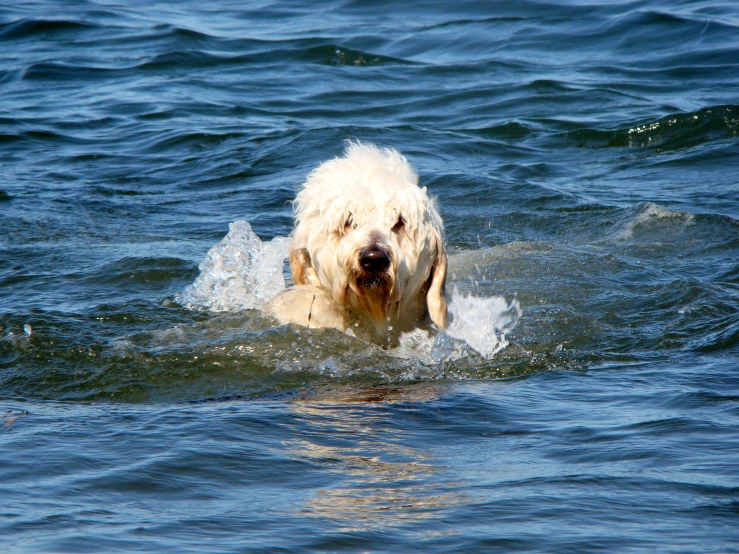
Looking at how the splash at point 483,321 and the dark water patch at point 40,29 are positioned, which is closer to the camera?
the splash at point 483,321

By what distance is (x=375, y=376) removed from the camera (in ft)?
18.7

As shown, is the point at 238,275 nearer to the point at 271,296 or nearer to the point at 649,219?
the point at 271,296

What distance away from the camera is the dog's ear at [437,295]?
19.5 ft

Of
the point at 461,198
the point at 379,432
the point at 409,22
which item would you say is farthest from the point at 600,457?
the point at 409,22

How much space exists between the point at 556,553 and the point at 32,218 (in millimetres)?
7016

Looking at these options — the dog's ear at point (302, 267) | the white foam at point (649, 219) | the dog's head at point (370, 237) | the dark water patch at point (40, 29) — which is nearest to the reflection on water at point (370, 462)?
the dog's head at point (370, 237)

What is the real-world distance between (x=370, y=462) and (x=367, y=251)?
1396 mm

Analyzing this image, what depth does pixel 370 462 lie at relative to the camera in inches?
167

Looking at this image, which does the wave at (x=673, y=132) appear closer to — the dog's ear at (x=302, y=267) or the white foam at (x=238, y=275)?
the white foam at (x=238, y=275)

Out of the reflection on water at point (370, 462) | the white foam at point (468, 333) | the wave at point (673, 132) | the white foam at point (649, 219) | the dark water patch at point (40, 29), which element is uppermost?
the dark water patch at point (40, 29)

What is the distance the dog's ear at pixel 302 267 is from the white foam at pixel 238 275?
43.9 inches

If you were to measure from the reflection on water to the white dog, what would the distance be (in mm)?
594

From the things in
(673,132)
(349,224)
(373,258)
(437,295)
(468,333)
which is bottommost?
(468,333)

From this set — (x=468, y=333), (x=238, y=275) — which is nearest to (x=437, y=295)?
(x=468, y=333)
